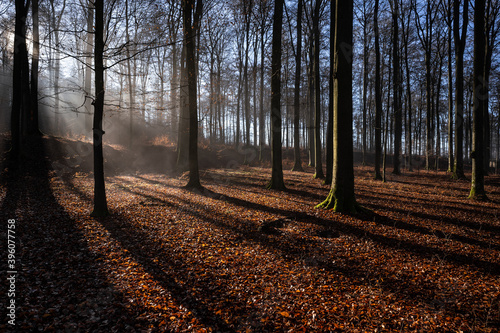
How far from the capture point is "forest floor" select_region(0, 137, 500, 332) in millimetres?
3029

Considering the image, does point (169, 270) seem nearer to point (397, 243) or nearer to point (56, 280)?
point (56, 280)

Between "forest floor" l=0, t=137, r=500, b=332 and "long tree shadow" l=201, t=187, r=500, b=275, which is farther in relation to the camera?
"long tree shadow" l=201, t=187, r=500, b=275

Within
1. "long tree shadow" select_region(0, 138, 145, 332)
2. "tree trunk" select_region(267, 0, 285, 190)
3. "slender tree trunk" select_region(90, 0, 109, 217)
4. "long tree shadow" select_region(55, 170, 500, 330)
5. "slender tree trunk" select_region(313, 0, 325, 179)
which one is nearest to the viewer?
"long tree shadow" select_region(0, 138, 145, 332)

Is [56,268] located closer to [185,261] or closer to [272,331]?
[185,261]

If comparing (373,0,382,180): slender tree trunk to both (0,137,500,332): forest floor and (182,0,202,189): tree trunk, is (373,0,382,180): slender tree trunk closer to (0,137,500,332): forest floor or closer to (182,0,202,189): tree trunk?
(0,137,500,332): forest floor

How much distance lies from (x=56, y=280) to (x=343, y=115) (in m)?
7.48

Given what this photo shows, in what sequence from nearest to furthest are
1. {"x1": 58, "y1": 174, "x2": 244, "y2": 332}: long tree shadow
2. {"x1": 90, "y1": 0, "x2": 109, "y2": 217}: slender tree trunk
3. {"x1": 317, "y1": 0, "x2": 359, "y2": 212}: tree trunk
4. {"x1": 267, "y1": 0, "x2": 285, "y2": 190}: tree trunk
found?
{"x1": 58, "y1": 174, "x2": 244, "y2": 332}: long tree shadow, {"x1": 90, "y1": 0, "x2": 109, "y2": 217}: slender tree trunk, {"x1": 317, "y1": 0, "x2": 359, "y2": 212}: tree trunk, {"x1": 267, "y1": 0, "x2": 285, "y2": 190}: tree trunk

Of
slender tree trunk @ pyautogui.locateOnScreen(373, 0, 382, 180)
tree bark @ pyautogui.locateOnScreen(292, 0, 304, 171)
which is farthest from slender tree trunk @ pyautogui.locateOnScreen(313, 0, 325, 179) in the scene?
slender tree trunk @ pyautogui.locateOnScreen(373, 0, 382, 180)

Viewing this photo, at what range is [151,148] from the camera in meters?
20.3

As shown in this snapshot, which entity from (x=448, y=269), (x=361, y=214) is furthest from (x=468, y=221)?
(x=448, y=269)

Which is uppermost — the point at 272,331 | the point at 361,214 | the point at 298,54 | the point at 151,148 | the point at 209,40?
the point at 209,40

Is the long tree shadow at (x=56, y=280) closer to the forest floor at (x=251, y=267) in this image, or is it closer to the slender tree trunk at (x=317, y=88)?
the forest floor at (x=251, y=267)

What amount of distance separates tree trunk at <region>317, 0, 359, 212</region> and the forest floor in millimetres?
783

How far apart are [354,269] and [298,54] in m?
15.7
